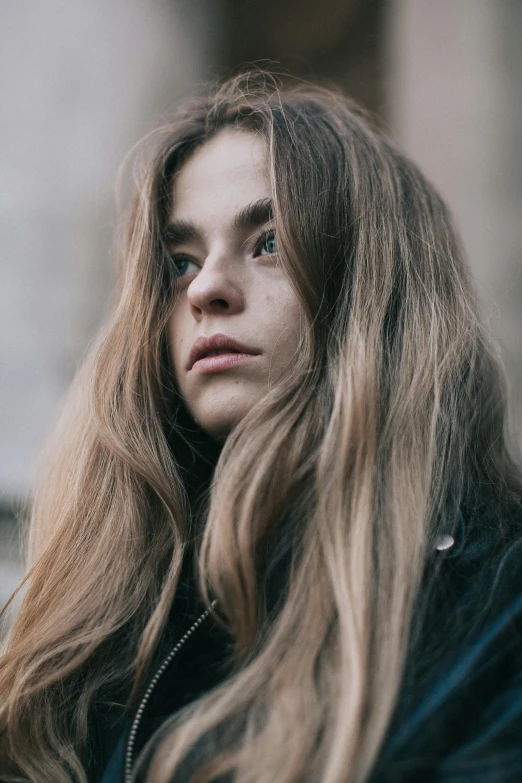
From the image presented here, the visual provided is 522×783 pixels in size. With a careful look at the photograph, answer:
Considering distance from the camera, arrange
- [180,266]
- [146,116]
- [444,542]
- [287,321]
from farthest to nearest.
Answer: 1. [146,116]
2. [180,266]
3. [287,321]
4. [444,542]

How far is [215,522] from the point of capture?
33.5 inches

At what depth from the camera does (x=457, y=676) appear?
691mm

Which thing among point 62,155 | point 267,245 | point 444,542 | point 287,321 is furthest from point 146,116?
point 444,542

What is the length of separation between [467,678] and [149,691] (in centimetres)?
37

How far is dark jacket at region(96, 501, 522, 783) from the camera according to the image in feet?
2.14

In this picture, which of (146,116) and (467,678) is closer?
(467,678)

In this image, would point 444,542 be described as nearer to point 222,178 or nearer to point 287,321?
point 287,321

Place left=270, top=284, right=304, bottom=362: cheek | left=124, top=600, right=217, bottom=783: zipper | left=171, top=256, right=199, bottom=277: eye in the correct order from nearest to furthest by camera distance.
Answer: left=124, top=600, right=217, bottom=783: zipper → left=270, top=284, right=304, bottom=362: cheek → left=171, top=256, right=199, bottom=277: eye

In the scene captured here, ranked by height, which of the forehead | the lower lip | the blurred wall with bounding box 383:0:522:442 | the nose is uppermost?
the blurred wall with bounding box 383:0:522:442

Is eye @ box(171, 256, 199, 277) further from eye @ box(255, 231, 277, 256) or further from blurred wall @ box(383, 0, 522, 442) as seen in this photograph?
blurred wall @ box(383, 0, 522, 442)

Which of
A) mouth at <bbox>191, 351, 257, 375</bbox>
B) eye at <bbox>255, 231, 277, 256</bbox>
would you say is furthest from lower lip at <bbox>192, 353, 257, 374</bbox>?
eye at <bbox>255, 231, 277, 256</bbox>

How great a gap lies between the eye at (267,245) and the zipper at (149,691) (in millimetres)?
480

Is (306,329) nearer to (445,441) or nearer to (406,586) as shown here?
(445,441)

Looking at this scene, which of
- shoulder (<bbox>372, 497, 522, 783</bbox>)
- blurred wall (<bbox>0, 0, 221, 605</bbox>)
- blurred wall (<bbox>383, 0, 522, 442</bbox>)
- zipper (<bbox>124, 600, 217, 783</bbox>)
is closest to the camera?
shoulder (<bbox>372, 497, 522, 783</bbox>)
